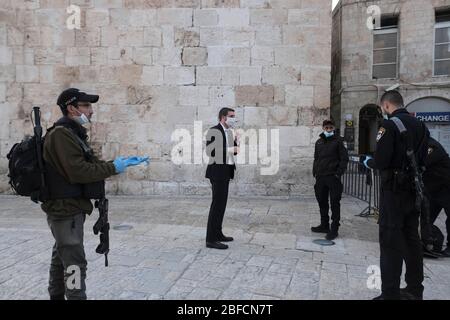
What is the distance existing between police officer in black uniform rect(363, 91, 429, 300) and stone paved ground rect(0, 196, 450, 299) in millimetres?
405

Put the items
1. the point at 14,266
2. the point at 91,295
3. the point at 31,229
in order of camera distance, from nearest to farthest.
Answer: the point at 91,295 → the point at 14,266 → the point at 31,229

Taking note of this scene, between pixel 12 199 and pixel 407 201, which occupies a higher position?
pixel 407 201

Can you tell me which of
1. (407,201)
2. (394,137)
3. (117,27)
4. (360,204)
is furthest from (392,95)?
(117,27)

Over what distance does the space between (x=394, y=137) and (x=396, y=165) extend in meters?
0.25

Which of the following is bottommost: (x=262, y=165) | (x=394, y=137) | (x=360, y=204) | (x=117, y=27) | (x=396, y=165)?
(x=360, y=204)

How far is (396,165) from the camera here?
3.31 meters

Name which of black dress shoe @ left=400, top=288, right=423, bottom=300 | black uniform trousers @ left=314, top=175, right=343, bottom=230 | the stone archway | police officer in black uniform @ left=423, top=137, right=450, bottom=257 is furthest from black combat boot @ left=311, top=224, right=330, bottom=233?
the stone archway

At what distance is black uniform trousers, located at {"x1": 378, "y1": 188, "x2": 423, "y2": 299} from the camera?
10.7 feet

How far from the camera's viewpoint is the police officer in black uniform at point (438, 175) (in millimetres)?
4875

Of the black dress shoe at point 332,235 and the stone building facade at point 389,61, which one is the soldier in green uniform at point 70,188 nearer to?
the black dress shoe at point 332,235

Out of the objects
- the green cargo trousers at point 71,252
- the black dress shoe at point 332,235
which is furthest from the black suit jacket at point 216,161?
the green cargo trousers at point 71,252

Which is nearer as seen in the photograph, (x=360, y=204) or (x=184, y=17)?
(x=360, y=204)
